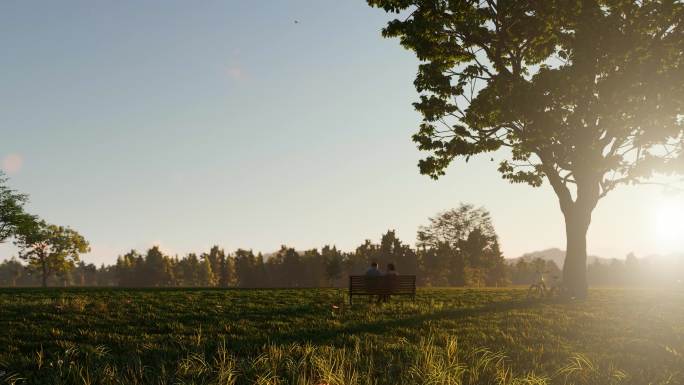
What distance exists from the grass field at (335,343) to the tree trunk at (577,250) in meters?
3.50

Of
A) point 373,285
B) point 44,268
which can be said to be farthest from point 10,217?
point 373,285

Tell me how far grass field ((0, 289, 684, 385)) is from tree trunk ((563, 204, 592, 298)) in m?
3.50

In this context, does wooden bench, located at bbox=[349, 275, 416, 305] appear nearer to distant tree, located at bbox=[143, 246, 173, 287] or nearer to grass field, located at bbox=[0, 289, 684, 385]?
grass field, located at bbox=[0, 289, 684, 385]

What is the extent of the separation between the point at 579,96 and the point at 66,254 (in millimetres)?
84747

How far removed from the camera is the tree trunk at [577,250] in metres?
21.6

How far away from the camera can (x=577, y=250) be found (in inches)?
849

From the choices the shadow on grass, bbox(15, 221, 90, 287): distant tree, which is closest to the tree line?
bbox(15, 221, 90, 287): distant tree

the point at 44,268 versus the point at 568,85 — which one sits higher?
the point at 568,85

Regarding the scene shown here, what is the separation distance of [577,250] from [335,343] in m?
15.6

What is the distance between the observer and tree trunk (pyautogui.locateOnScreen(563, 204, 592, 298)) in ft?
70.7

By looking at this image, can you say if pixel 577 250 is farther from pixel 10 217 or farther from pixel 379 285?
pixel 10 217

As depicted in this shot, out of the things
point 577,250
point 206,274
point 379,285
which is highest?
point 577,250

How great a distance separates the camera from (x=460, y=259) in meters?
85.7

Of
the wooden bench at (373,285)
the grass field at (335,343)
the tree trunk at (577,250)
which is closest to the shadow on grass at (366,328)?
the grass field at (335,343)
